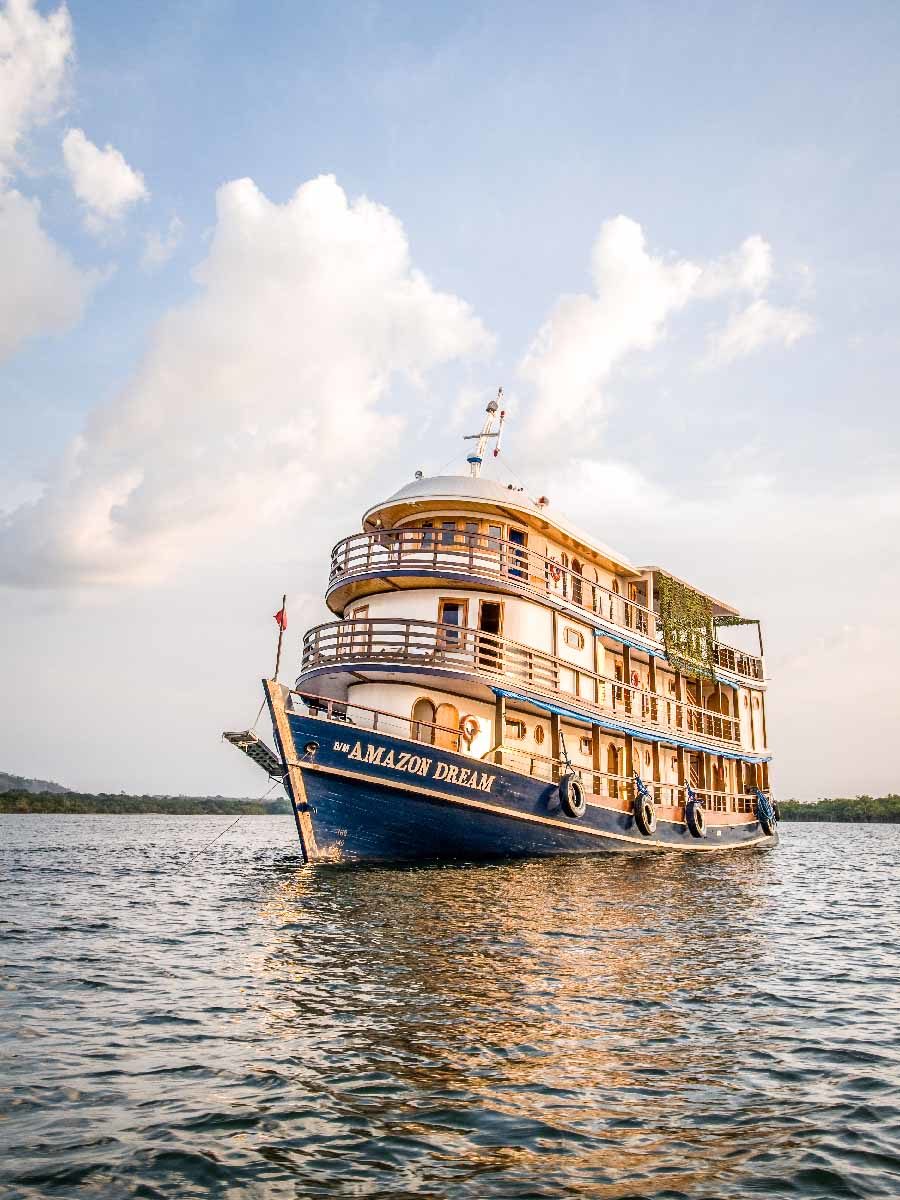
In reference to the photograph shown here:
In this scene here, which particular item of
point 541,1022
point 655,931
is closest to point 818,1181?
point 541,1022

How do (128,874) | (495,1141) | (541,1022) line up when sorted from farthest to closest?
(128,874)
(541,1022)
(495,1141)

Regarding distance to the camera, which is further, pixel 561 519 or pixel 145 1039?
pixel 561 519

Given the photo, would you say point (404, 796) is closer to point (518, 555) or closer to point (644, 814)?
point (518, 555)

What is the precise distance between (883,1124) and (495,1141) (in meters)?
2.63

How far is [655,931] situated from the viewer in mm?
11891

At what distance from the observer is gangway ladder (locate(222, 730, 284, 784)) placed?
19.1m

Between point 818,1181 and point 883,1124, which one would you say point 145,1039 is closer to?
point 818,1181

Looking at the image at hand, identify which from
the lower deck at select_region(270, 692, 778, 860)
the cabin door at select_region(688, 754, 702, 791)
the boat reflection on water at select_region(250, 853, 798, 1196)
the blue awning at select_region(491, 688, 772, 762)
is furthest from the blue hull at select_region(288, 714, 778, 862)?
the cabin door at select_region(688, 754, 702, 791)

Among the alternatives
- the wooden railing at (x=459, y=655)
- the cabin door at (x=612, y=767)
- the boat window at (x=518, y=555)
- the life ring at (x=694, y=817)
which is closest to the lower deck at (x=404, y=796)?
the wooden railing at (x=459, y=655)

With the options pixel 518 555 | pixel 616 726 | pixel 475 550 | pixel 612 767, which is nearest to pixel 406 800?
pixel 475 550

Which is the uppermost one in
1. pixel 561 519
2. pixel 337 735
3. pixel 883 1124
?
pixel 561 519

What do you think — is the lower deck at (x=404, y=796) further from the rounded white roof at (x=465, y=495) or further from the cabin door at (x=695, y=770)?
the cabin door at (x=695, y=770)

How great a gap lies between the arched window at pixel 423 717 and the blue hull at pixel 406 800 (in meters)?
2.15

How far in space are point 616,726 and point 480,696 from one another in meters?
5.86
